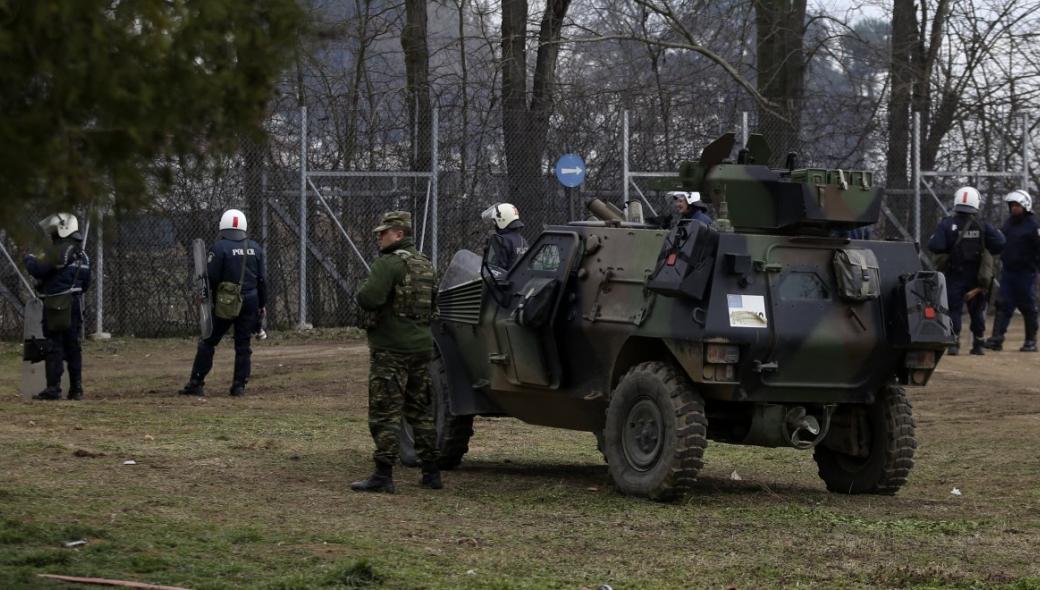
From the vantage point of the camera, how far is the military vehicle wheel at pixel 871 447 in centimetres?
1080

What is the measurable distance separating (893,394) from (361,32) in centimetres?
1593

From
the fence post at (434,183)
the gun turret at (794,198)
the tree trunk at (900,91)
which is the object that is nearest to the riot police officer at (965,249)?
the tree trunk at (900,91)

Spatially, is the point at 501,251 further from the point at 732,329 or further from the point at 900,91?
the point at 900,91

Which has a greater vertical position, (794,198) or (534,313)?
(794,198)

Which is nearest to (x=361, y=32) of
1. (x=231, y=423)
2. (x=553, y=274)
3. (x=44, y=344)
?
(x=44, y=344)

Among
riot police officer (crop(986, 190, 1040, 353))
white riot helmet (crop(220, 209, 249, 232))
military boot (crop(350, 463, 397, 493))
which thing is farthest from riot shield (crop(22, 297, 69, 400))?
riot police officer (crop(986, 190, 1040, 353))

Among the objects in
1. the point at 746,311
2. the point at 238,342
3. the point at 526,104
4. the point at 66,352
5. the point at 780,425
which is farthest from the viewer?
the point at 526,104

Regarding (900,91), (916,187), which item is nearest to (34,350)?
(916,187)

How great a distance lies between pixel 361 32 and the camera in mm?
25312

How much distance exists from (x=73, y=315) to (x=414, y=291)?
7003mm

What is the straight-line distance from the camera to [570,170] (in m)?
22.3

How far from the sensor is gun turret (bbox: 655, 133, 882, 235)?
417 inches

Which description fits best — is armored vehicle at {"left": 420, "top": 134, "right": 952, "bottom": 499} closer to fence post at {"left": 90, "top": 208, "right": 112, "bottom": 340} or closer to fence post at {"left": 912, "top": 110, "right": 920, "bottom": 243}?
fence post at {"left": 90, "top": 208, "right": 112, "bottom": 340}

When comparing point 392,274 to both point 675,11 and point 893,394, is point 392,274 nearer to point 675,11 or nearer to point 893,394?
point 893,394
